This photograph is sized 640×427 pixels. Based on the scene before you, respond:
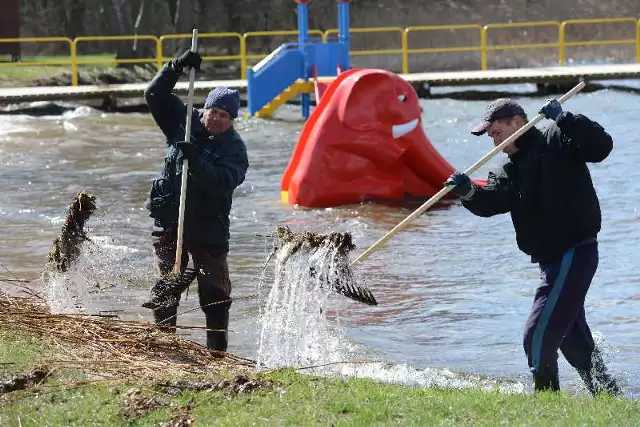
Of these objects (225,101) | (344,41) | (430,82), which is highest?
(225,101)

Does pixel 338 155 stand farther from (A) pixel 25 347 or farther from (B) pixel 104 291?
(A) pixel 25 347

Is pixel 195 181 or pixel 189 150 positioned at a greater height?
pixel 189 150

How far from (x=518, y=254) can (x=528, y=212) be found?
18.1 ft

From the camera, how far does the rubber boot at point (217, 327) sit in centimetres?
769

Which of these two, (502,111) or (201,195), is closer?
(502,111)

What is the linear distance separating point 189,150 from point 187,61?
658 millimetres

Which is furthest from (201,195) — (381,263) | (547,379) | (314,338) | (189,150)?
(381,263)

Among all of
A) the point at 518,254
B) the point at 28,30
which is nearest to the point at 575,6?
the point at 28,30

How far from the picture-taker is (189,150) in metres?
7.19

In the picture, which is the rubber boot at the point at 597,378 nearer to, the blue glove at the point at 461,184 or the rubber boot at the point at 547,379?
the rubber boot at the point at 547,379

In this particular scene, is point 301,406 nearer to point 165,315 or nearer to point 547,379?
point 547,379


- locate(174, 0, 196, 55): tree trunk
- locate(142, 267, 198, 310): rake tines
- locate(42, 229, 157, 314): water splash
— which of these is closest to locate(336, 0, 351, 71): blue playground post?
locate(42, 229, 157, 314): water splash

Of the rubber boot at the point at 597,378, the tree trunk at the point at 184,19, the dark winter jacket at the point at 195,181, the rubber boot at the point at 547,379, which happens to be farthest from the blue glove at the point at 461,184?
the tree trunk at the point at 184,19

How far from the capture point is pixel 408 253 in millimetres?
11961
